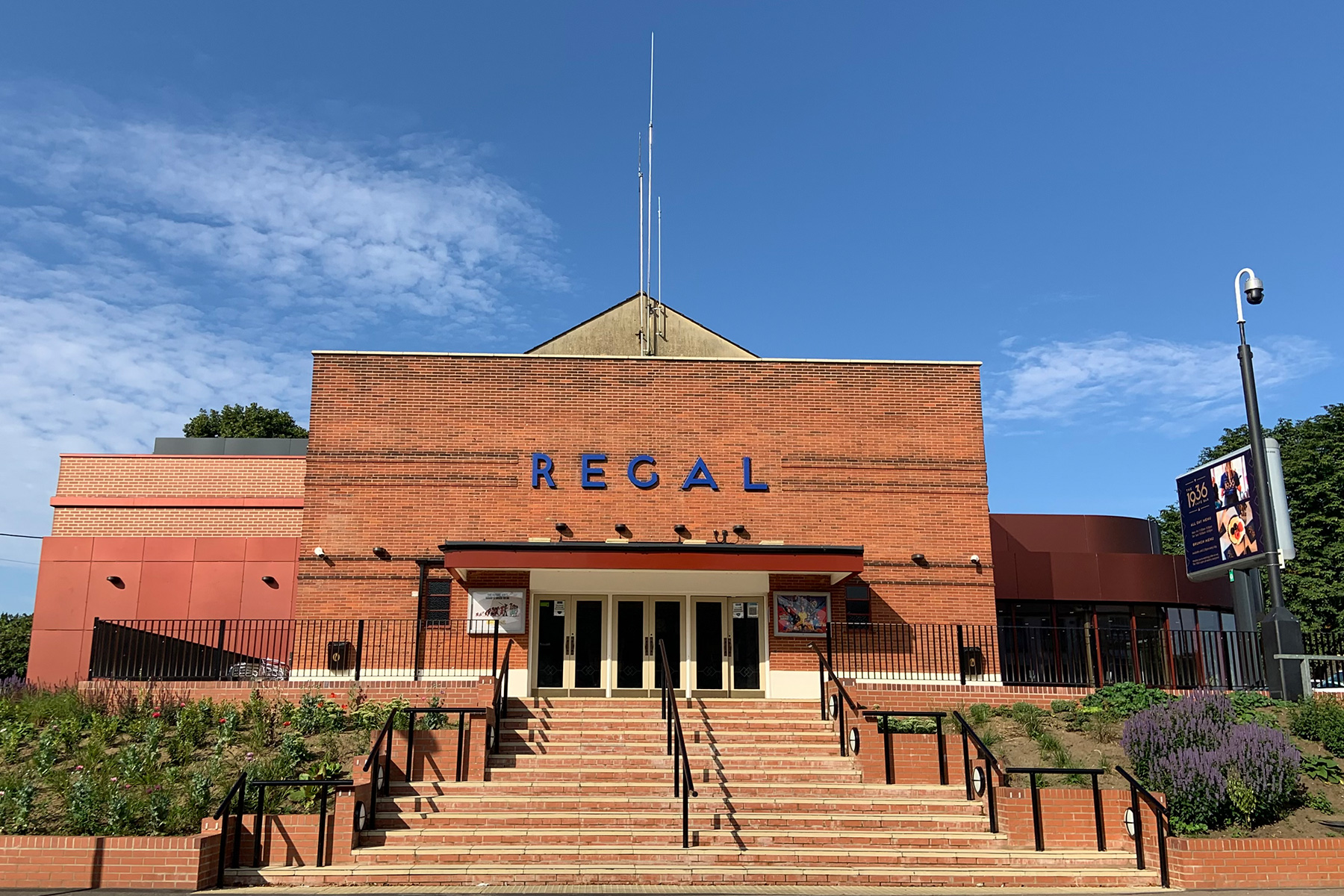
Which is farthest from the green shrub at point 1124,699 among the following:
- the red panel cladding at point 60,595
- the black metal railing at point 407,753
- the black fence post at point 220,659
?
the red panel cladding at point 60,595

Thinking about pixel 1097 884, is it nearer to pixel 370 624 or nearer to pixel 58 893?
pixel 58 893

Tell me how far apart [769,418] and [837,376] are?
158 cm

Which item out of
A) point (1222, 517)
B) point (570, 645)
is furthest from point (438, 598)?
point (1222, 517)

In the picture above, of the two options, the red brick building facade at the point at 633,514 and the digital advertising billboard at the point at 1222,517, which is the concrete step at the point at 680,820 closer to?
the red brick building facade at the point at 633,514

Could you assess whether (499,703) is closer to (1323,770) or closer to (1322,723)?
(1323,770)

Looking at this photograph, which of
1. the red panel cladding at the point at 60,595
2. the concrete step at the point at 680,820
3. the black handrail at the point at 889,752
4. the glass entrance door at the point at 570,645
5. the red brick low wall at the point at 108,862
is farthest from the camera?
the red panel cladding at the point at 60,595

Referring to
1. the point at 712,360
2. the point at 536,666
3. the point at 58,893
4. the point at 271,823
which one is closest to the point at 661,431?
the point at 712,360

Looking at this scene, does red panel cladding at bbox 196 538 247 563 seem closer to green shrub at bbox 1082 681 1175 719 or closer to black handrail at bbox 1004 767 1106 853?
black handrail at bbox 1004 767 1106 853

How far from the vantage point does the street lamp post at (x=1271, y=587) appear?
14695 millimetres

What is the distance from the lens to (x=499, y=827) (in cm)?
1190

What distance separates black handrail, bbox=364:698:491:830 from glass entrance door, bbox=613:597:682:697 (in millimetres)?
4315

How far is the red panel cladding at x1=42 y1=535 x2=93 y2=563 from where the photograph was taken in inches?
880

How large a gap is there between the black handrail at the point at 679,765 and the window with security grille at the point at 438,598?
4.75 metres

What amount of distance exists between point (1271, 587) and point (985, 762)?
606 centimetres
